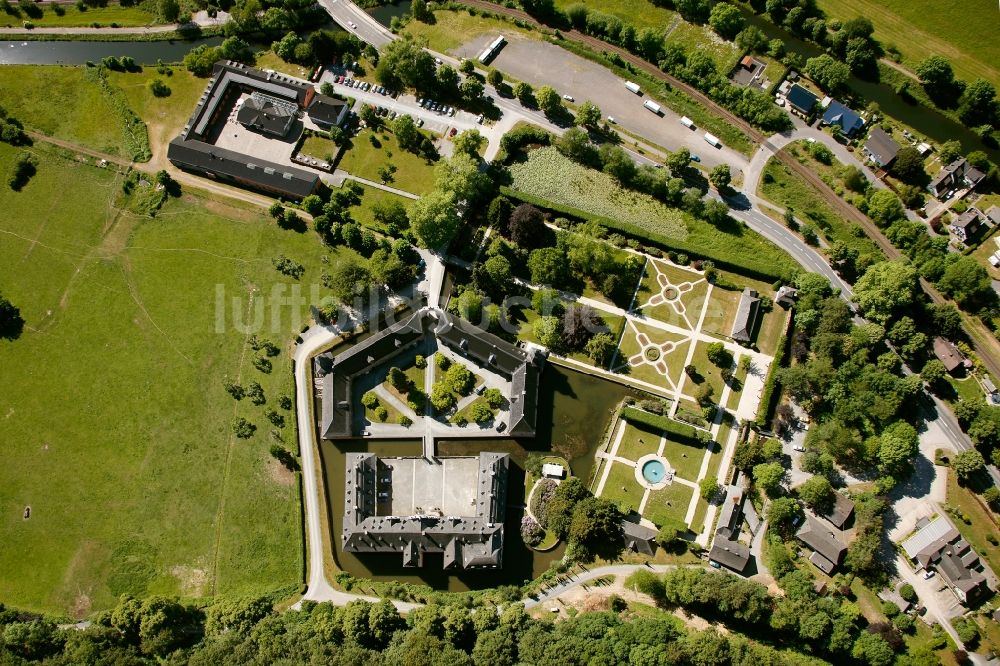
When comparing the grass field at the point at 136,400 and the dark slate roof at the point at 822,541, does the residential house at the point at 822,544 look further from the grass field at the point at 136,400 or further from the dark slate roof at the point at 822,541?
the grass field at the point at 136,400

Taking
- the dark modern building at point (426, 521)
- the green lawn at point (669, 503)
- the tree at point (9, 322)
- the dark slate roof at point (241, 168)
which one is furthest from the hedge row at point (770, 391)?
the tree at point (9, 322)

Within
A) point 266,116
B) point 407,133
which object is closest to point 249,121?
point 266,116

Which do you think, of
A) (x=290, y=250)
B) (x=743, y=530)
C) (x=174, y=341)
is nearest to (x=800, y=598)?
(x=743, y=530)

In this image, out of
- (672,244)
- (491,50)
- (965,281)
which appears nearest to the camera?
(965,281)

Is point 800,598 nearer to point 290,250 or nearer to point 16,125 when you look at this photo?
point 290,250

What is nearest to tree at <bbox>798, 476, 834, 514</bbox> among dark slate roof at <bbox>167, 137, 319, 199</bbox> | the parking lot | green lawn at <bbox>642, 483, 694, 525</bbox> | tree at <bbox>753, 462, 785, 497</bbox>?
tree at <bbox>753, 462, 785, 497</bbox>

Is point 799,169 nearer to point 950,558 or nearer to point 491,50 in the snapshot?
point 491,50

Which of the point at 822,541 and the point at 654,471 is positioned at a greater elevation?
the point at 822,541
